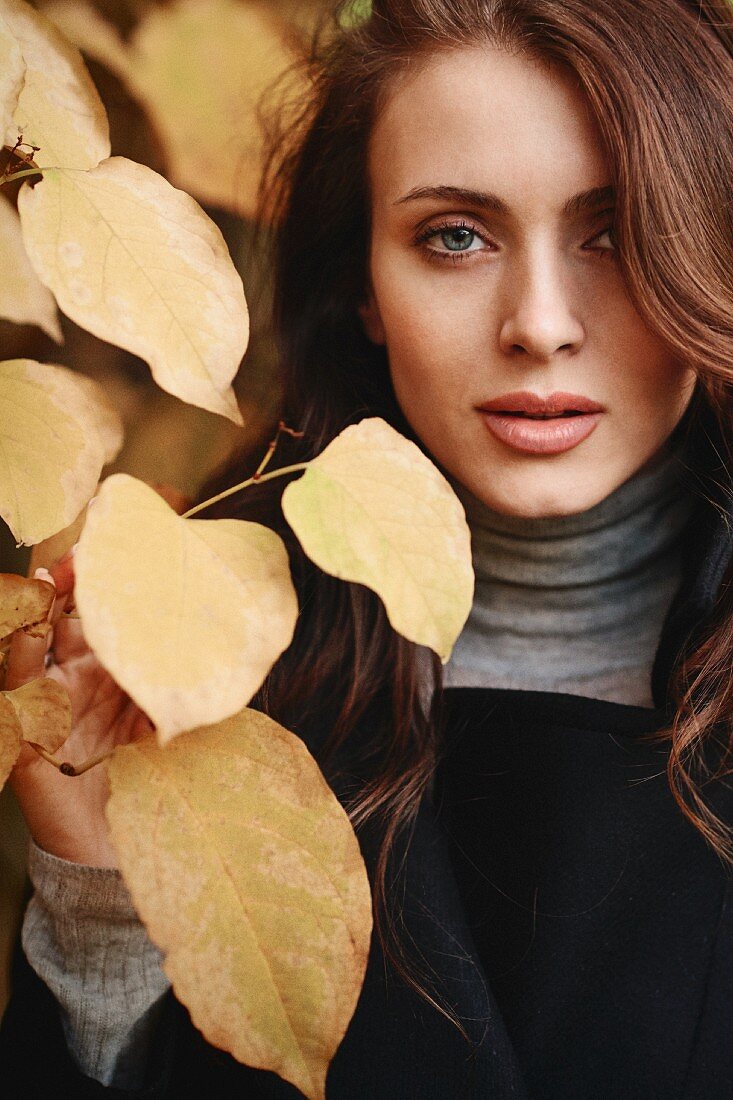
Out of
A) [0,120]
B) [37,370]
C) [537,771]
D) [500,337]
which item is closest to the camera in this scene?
[0,120]

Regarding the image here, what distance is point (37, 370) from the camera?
458mm

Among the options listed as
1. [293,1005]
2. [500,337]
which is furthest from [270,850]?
[500,337]

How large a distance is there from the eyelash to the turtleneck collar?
0.27 meters

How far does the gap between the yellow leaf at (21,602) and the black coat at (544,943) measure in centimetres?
55

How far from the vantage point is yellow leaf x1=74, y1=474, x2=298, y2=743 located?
311 mm

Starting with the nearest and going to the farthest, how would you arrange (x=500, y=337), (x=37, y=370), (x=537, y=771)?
(x=37, y=370), (x=500, y=337), (x=537, y=771)

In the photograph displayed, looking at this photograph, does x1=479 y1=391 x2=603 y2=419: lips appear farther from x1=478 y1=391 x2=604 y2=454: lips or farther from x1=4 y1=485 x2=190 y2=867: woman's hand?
x1=4 y1=485 x2=190 y2=867: woman's hand

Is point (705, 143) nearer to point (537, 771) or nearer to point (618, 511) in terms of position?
point (618, 511)

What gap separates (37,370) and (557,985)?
0.75 metres

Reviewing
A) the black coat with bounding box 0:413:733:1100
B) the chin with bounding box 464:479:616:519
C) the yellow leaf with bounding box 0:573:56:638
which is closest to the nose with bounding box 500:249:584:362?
the chin with bounding box 464:479:616:519

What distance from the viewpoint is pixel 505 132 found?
761mm

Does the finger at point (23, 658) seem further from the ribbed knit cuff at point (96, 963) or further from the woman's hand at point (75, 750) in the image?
the ribbed knit cuff at point (96, 963)

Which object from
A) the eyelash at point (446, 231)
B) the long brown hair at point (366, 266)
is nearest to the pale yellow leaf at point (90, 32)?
the long brown hair at point (366, 266)

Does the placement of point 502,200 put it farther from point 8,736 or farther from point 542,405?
point 8,736
